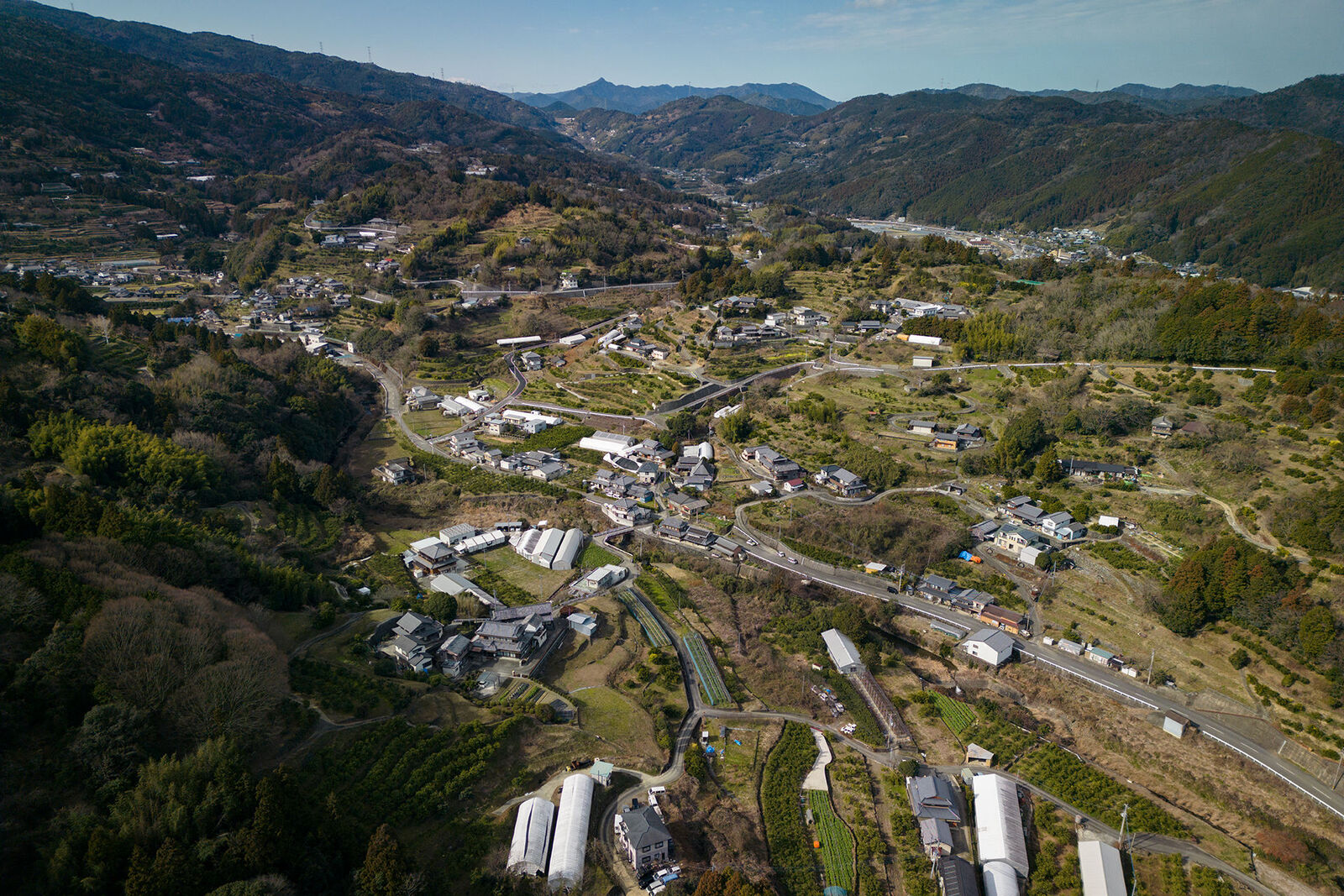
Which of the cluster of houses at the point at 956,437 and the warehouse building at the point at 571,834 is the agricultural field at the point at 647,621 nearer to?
the warehouse building at the point at 571,834

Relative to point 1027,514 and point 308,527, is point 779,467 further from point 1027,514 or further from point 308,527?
point 308,527

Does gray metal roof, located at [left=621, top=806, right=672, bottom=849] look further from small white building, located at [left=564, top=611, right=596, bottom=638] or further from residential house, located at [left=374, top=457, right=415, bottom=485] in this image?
residential house, located at [left=374, top=457, right=415, bottom=485]

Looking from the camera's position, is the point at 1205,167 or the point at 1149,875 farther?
the point at 1205,167

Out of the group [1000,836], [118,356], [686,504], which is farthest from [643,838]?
[118,356]

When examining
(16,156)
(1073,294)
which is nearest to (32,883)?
(1073,294)

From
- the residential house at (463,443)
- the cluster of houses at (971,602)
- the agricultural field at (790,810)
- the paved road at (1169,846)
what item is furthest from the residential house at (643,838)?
the residential house at (463,443)

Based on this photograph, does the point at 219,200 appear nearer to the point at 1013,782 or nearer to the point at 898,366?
the point at 898,366
